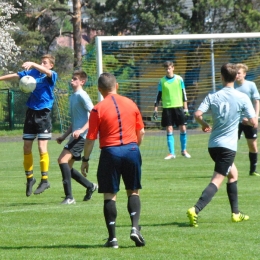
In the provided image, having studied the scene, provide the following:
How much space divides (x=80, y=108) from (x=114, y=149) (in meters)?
3.64

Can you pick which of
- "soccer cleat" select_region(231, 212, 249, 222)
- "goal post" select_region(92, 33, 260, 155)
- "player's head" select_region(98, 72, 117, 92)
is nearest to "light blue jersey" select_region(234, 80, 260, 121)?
"soccer cleat" select_region(231, 212, 249, 222)

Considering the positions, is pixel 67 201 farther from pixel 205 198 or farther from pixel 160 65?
pixel 160 65

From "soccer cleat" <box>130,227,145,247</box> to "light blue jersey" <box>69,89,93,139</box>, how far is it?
12.1 feet

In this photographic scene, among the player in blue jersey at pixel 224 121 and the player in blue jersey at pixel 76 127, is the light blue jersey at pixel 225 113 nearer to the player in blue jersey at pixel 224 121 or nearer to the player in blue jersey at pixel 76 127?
the player in blue jersey at pixel 224 121

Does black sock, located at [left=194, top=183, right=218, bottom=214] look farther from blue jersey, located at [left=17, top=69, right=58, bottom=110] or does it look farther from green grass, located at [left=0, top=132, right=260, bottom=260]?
blue jersey, located at [left=17, top=69, right=58, bottom=110]

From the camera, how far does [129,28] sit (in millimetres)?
39125

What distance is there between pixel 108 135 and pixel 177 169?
8.70 m

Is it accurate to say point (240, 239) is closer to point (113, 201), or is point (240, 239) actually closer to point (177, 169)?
point (113, 201)

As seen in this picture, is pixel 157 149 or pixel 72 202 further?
pixel 157 149

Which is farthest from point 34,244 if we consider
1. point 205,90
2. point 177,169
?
point 205,90

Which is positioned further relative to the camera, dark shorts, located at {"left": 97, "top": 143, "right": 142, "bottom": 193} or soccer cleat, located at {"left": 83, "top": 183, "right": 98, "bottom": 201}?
soccer cleat, located at {"left": 83, "top": 183, "right": 98, "bottom": 201}

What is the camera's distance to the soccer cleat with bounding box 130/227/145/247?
7.23 m

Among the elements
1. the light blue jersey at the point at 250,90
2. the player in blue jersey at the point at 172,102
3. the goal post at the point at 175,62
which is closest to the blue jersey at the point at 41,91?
the light blue jersey at the point at 250,90

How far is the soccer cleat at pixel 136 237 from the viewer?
7.23m
